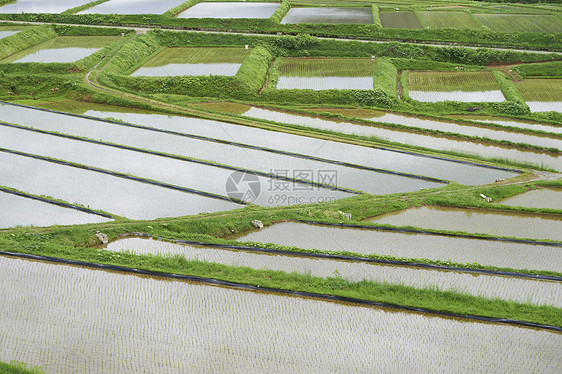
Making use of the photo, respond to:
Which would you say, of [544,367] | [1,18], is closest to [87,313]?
[544,367]

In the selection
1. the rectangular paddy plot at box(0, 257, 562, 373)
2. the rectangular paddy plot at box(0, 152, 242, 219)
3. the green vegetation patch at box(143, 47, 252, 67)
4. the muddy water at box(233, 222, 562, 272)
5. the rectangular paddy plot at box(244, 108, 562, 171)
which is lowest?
the rectangular paddy plot at box(0, 257, 562, 373)

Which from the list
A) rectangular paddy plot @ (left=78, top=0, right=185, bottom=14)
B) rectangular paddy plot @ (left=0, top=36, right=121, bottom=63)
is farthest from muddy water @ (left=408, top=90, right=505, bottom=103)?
rectangular paddy plot @ (left=78, top=0, right=185, bottom=14)

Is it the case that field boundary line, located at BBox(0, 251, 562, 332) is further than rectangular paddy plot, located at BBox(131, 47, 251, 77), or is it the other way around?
rectangular paddy plot, located at BBox(131, 47, 251, 77)

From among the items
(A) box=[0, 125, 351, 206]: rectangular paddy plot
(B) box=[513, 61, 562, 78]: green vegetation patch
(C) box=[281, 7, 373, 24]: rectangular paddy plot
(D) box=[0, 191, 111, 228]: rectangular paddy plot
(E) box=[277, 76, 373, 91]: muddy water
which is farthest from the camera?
(C) box=[281, 7, 373, 24]: rectangular paddy plot

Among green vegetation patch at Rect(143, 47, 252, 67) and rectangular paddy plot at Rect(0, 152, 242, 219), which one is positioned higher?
green vegetation patch at Rect(143, 47, 252, 67)

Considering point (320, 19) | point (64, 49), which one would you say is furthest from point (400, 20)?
point (64, 49)

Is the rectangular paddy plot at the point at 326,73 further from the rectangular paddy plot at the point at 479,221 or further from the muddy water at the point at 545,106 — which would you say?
the rectangular paddy plot at the point at 479,221

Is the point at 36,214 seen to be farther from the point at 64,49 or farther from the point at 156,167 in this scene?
the point at 64,49

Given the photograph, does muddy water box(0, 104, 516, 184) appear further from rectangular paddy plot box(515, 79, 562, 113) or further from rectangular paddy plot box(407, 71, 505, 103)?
rectangular paddy plot box(515, 79, 562, 113)
